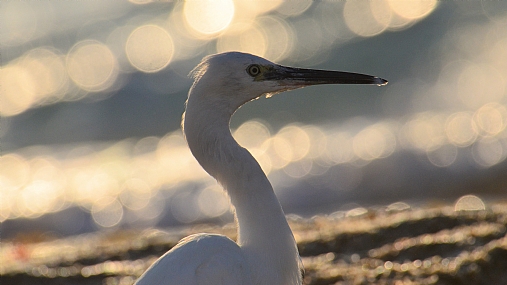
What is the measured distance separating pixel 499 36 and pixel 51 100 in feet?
44.4

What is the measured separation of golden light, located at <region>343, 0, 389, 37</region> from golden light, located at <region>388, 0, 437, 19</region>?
2.17ft

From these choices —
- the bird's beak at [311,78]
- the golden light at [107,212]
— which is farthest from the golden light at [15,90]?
the bird's beak at [311,78]

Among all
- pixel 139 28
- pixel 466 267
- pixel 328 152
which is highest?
pixel 139 28

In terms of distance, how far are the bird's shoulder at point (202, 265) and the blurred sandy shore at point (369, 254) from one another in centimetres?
179

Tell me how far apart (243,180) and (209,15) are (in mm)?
20291

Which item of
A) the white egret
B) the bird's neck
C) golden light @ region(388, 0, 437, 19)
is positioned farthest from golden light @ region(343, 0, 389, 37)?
the bird's neck

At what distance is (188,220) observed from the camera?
11.6 meters

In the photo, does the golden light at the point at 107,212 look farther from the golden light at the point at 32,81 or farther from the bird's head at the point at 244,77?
the bird's head at the point at 244,77

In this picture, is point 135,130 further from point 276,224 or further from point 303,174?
point 276,224

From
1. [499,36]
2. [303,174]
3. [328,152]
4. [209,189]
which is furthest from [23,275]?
[499,36]

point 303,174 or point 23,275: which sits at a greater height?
point 303,174

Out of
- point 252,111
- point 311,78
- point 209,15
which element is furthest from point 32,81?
point 311,78

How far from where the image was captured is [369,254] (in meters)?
5.75

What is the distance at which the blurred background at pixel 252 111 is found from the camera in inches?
478
